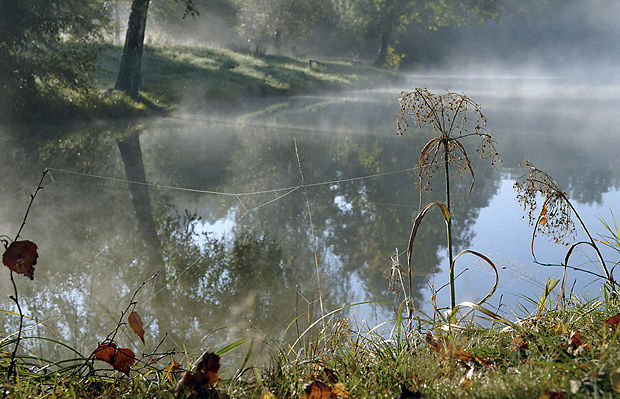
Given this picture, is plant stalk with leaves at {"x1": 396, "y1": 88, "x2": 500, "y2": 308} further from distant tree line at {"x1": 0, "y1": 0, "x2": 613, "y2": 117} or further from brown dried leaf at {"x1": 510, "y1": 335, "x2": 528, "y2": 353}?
distant tree line at {"x1": 0, "y1": 0, "x2": 613, "y2": 117}

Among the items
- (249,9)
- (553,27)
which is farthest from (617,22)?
(249,9)

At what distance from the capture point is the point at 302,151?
6.94 metres

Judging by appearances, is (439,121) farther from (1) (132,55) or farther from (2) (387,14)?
(2) (387,14)

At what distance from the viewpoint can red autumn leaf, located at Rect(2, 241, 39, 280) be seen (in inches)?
51.8

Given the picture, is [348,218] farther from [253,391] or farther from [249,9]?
[249,9]

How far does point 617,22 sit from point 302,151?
181 ft

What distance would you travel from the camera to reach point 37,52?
8.79 m

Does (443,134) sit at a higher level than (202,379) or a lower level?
higher

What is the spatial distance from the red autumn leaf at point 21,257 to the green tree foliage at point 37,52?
8143 mm

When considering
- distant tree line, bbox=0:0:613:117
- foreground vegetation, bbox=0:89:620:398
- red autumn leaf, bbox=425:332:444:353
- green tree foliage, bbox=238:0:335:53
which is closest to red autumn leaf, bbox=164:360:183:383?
foreground vegetation, bbox=0:89:620:398

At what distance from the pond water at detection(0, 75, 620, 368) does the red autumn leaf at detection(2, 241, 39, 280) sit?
0.58 meters

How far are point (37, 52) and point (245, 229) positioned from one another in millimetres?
6984

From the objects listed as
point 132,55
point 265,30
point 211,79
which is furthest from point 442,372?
point 265,30

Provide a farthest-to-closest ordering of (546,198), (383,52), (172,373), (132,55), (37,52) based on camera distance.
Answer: (383,52) < (132,55) < (37,52) < (546,198) < (172,373)
